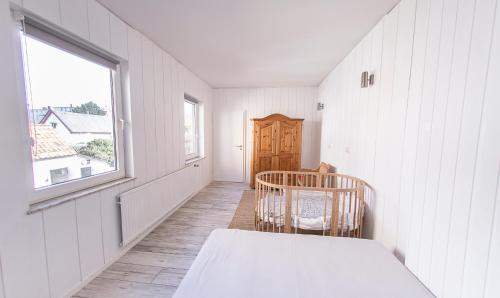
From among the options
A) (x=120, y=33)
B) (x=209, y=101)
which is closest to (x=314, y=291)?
(x=120, y=33)

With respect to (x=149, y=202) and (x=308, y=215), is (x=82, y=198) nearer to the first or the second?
(x=149, y=202)

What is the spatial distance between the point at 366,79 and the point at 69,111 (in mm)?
2814

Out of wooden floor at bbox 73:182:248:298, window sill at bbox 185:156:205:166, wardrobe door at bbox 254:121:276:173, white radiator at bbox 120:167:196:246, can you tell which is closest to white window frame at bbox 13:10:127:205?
white radiator at bbox 120:167:196:246

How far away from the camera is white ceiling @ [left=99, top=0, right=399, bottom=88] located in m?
1.67

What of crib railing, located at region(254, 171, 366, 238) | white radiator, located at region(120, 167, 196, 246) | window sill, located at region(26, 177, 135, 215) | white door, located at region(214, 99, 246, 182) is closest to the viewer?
window sill, located at region(26, 177, 135, 215)

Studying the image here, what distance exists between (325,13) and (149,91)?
2086 mm

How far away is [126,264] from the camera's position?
188cm

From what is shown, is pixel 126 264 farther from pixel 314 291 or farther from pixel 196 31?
pixel 196 31

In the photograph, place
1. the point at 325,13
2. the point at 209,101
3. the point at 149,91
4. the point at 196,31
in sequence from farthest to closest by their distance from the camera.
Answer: the point at 209,101 → the point at 149,91 → the point at 196,31 → the point at 325,13

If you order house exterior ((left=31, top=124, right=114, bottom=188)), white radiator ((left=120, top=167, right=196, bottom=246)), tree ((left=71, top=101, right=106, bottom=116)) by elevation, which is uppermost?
tree ((left=71, top=101, right=106, bottom=116))

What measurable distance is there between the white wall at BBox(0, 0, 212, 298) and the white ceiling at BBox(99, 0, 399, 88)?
0.29 meters

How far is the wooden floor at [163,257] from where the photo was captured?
5.19ft

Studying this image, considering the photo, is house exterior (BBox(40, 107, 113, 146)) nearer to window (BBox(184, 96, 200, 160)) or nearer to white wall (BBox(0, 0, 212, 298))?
white wall (BBox(0, 0, 212, 298))

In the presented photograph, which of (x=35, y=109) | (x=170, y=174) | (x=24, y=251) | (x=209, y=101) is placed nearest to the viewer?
(x=24, y=251)
